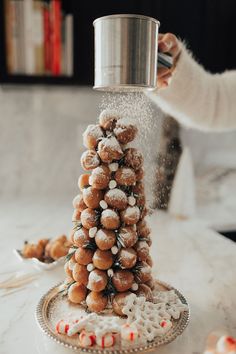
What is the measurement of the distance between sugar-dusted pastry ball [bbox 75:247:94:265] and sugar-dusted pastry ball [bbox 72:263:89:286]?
0.01 meters

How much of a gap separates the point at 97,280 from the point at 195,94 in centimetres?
81

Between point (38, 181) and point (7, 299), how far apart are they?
111 cm

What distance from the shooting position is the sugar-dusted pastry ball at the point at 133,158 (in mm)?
841

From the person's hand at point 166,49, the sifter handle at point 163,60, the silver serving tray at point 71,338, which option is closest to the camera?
the silver serving tray at point 71,338

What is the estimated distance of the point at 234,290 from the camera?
1.03 m

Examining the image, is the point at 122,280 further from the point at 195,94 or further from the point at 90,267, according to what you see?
the point at 195,94

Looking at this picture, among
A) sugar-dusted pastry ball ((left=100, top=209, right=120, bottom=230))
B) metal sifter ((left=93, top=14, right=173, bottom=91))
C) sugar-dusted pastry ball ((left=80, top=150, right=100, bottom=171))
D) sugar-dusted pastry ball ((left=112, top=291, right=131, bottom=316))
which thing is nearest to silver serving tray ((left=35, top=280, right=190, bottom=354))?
sugar-dusted pastry ball ((left=112, top=291, right=131, bottom=316))

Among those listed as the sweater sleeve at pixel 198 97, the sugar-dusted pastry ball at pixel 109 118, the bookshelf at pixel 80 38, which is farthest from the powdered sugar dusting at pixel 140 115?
the bookshelf at pixel 80 38

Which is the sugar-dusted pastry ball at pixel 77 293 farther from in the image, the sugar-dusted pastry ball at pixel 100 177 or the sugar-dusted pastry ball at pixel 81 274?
the sugar-dusted pastry ball at pixel 100 177

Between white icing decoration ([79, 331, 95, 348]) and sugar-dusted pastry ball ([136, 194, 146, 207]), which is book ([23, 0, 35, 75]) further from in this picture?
white icing decoration ([79, 331, 95, 348])

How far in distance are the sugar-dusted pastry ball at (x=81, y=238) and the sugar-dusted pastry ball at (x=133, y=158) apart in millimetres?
182

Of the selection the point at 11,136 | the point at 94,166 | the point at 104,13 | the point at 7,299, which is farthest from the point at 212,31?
the point at 7,299

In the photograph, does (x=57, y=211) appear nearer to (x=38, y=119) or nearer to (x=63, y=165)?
(x=63, y=165)

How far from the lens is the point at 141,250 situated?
87 centimetres
